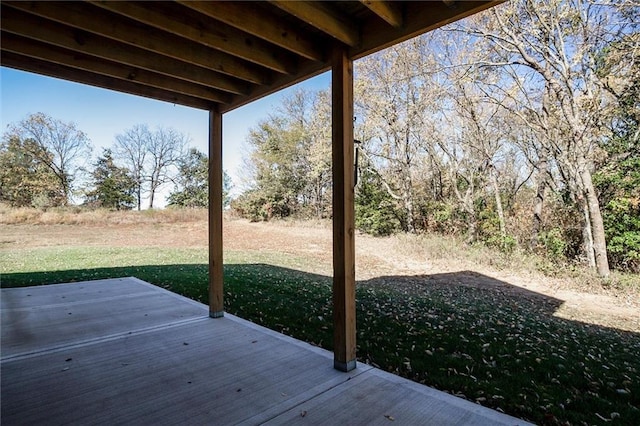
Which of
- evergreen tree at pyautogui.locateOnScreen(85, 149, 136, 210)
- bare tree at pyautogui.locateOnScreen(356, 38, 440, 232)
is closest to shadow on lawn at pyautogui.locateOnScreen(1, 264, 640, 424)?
bare tree at pyautogui.locateOnScreen(356, 38, 440, 232)

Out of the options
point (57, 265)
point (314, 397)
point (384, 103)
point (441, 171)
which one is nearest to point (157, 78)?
point (314, 397)

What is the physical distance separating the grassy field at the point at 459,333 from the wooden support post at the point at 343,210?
1.17ft

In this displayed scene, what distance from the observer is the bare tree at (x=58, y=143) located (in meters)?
12.9

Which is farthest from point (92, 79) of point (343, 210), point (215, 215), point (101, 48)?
point (343, 210)

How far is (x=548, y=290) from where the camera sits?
5.51 m

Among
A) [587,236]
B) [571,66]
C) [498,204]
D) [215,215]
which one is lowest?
[587,236]

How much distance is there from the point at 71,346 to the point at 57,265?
5.51 m

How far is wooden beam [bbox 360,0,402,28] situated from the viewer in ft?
5.63

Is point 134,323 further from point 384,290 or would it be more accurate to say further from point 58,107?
point 58,107

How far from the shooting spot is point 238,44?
2236mm

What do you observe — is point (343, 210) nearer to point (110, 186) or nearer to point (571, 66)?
point (571, 66)

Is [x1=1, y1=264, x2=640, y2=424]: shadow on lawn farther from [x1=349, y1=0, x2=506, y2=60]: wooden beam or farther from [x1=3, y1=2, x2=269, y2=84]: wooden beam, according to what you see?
[x1=3, y1=2, x2=269, y2=84]: wooden beam

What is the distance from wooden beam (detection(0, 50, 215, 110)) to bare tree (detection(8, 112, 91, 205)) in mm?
12980

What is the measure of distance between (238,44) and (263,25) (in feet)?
1.09
